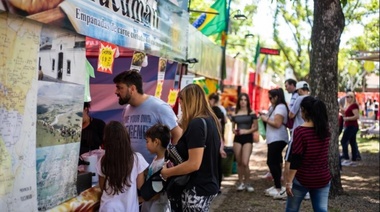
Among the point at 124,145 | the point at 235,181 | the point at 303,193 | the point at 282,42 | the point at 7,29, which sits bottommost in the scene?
the point at 235,181

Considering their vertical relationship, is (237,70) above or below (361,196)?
above


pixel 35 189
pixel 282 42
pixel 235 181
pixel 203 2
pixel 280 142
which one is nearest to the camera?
pixel 35 189

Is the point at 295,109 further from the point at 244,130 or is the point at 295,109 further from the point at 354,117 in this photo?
the point at 354,117

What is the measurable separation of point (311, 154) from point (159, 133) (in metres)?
1.51

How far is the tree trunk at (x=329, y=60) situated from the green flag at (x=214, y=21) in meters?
3.58

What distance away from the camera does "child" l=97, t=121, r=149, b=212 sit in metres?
4.54

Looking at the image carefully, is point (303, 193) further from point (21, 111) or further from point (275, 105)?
point (275, 105)

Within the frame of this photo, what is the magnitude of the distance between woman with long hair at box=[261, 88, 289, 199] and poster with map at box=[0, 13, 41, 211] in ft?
19.0

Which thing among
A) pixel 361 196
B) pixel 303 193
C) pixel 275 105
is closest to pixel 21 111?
pixel 303 193

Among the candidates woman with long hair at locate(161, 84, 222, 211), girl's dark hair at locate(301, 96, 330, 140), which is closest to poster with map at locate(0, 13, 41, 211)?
woman with long hair at locate(161, 84, 222, 211)

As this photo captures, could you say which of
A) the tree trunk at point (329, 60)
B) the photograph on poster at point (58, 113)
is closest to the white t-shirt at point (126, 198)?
the photograph on poster at point (58, 113)

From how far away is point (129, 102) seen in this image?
5.09m

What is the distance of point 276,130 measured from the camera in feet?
30.3

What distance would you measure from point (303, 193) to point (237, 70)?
1278 centimetres
